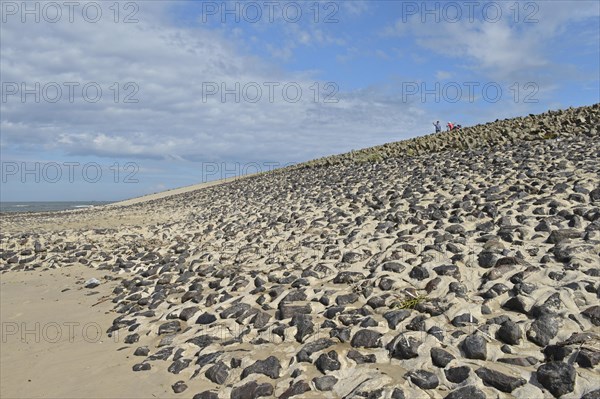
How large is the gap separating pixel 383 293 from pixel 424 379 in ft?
7.12

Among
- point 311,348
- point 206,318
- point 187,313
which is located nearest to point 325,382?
point 311,348

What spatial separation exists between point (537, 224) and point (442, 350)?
4302 millimetres

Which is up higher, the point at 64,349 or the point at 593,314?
the point at 593,314

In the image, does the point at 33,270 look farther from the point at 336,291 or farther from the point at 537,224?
the point at 537,224

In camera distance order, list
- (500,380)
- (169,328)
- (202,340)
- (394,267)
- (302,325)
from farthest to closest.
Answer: (394,267)
(169,328)
(202,340)
(302,325)
(500,380)

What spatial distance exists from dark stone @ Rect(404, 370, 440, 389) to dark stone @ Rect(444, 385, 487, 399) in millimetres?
204

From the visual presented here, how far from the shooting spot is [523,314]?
514 cm

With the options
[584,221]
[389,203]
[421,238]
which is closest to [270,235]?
[389,203]

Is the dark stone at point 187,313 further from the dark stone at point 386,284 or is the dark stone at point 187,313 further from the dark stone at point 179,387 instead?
the dark stone at point 386,284

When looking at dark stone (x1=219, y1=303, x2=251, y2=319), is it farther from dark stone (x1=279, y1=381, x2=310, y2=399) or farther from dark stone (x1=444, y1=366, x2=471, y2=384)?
dark stone (x1=444, y1=366, x2=471, y2=384)

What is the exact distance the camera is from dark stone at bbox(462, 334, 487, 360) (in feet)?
14.7

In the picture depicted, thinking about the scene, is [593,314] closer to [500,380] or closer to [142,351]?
[500,380]

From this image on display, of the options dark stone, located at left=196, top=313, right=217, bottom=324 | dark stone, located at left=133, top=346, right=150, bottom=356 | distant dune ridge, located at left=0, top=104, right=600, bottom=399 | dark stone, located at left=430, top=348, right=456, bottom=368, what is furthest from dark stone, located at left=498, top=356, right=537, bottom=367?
dark stone, located at left=133, top=346, right=150, bottom=356

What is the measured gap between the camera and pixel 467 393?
12.9 ft
